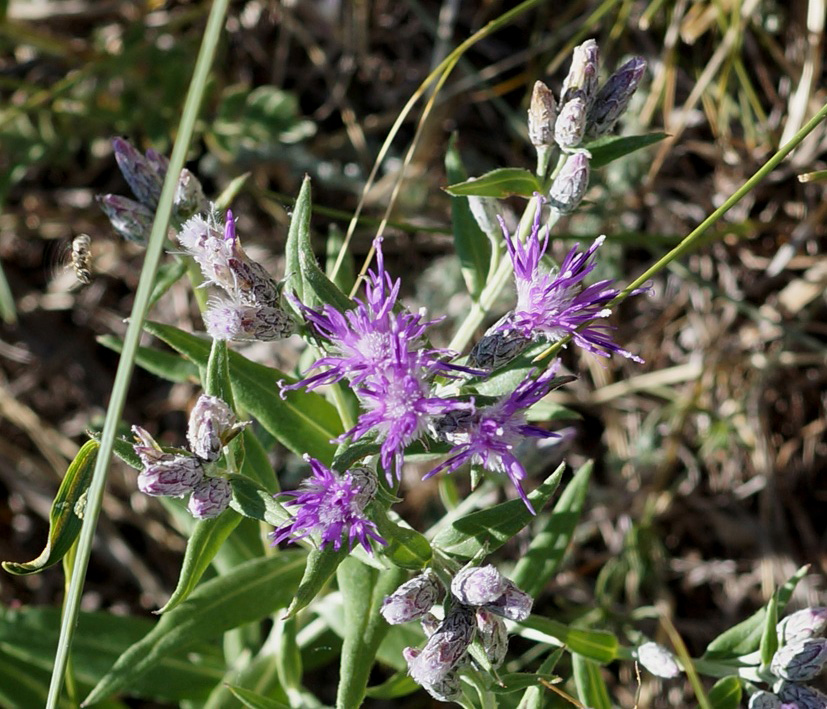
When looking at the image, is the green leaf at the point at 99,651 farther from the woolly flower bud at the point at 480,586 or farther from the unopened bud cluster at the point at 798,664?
the unopened bud cluster at the point at 798,664

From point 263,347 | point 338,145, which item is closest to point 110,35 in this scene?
point 338,145

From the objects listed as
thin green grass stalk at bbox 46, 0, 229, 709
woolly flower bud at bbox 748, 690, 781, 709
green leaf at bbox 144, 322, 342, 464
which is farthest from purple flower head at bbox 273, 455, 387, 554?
woolly flower bud at bbox 748, 690, 781, 709

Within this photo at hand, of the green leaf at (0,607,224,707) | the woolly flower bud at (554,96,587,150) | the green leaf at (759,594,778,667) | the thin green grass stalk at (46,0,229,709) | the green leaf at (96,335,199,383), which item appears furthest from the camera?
the green leaf at (0,607,224,707)

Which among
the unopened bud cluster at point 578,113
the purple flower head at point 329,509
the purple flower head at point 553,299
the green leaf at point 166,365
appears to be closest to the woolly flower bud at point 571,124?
→ the unopened bud cluster at point 578,113

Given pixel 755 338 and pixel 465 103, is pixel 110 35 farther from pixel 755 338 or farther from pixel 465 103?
pixel 755 338

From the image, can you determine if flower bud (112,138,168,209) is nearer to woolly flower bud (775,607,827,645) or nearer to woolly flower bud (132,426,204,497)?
woolly flower bud (132,426,204,497)
